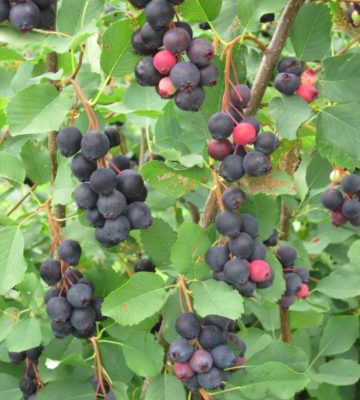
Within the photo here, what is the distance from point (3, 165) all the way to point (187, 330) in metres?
0.54

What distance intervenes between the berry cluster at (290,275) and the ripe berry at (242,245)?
34 centimetres

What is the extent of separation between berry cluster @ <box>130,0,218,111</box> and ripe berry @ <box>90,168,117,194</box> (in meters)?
0.17

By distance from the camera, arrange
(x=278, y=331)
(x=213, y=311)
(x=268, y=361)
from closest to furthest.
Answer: (x=213, y=311) → (x=268, y=361) → (x=278, y=331)

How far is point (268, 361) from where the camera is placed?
128 cm

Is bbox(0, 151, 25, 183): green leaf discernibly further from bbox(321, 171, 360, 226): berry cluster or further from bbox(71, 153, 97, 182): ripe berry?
bbox(321, 171, 360, 226): berry cluster

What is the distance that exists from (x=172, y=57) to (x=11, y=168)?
515 mm

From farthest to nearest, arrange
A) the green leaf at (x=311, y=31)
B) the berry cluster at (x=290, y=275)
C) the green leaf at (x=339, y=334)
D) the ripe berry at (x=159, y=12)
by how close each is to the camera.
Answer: the green leaf at (x=339, y=334)
the berry cluster at (x=290, y=275)
the green leaf at (x=311, y=31)
the ripe berry at (x=159, y=12)

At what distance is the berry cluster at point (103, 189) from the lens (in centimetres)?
102

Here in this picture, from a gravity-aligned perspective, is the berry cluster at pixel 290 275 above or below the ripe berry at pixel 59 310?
below

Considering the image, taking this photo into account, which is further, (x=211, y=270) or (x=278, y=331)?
(x=278, y=331)

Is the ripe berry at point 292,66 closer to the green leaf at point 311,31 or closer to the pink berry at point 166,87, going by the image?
the green leaf at point 311,31

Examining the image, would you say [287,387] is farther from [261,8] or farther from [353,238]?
[353,238]

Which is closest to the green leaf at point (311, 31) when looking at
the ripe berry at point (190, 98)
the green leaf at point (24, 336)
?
the ripe berry at point (190, 98)

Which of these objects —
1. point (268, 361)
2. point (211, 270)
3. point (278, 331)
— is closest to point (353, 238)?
point (278, 331)
